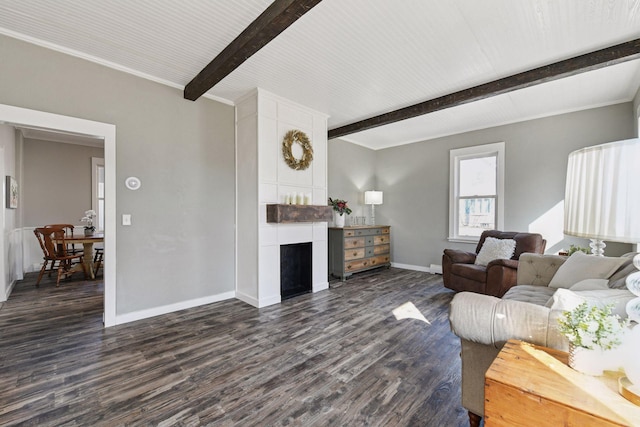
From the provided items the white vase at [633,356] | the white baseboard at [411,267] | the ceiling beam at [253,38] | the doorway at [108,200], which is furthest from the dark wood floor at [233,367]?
the ceiling beam at [253,38]

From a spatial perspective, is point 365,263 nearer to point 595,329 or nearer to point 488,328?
point 488,328

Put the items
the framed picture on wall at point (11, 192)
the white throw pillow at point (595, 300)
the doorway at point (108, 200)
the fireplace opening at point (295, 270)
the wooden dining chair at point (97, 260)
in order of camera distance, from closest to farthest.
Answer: the white throw pillow at point (595, 300), the doorway at point (108, 200), the fireplace opening at point (295, 270), the framed picture on wall at point (11, 192), the wooden dining chair at point (97, 260)

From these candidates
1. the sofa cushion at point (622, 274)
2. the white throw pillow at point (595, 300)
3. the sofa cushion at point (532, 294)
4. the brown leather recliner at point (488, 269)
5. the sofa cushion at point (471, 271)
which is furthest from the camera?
the sofa cushion at point (471, 271)

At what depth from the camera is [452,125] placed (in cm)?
495

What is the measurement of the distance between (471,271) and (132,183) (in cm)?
444

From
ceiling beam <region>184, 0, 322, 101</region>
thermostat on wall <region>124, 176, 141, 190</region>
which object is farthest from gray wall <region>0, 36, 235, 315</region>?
ceiling beam <region>184, 0, 322, 101</region>

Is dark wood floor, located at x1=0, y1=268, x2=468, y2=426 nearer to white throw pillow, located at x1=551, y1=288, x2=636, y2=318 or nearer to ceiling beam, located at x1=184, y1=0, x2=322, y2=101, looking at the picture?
white throw pillow, located at x1=551, y1=288, x2=636, y2=318

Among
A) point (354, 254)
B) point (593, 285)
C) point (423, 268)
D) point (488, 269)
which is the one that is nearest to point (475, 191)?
point (423, 268)

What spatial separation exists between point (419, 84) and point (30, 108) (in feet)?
13.3

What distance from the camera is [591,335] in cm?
99

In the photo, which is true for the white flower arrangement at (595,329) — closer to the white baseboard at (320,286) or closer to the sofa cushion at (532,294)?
the sofa cushion at (532,294)

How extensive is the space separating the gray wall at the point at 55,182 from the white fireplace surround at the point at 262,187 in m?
4.59

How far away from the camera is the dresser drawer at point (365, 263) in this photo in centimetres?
503

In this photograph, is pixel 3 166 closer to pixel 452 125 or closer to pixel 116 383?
pixel 116 383
